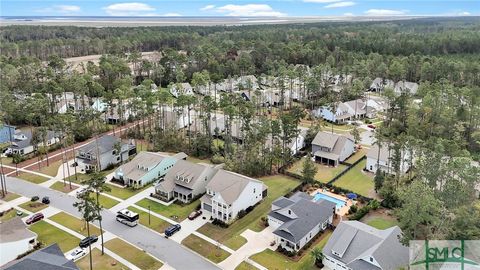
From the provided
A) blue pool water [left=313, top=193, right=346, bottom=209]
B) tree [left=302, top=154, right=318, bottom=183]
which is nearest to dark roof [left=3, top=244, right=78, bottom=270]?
blue pool water [left=313, top=193, right=346, bottom=209]

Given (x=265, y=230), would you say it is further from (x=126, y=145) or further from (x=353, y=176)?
(x=126, y=145)

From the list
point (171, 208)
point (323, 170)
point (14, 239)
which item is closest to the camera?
point (14, 239)

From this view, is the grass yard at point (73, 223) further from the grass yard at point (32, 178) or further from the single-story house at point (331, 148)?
the single-story house at point (331, 148)

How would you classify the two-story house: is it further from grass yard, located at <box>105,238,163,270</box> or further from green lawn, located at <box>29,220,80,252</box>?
green lawn, located at <box>29,220,80,252</box>

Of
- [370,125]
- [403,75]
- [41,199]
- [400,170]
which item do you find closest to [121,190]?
[41,199]

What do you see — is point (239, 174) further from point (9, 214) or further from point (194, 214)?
point (9, 214)

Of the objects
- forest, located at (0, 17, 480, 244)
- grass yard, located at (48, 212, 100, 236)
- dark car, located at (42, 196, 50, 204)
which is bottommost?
grass yard, located at (48, 212, 100, 236)

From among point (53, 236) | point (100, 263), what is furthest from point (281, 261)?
point (53, 236)
